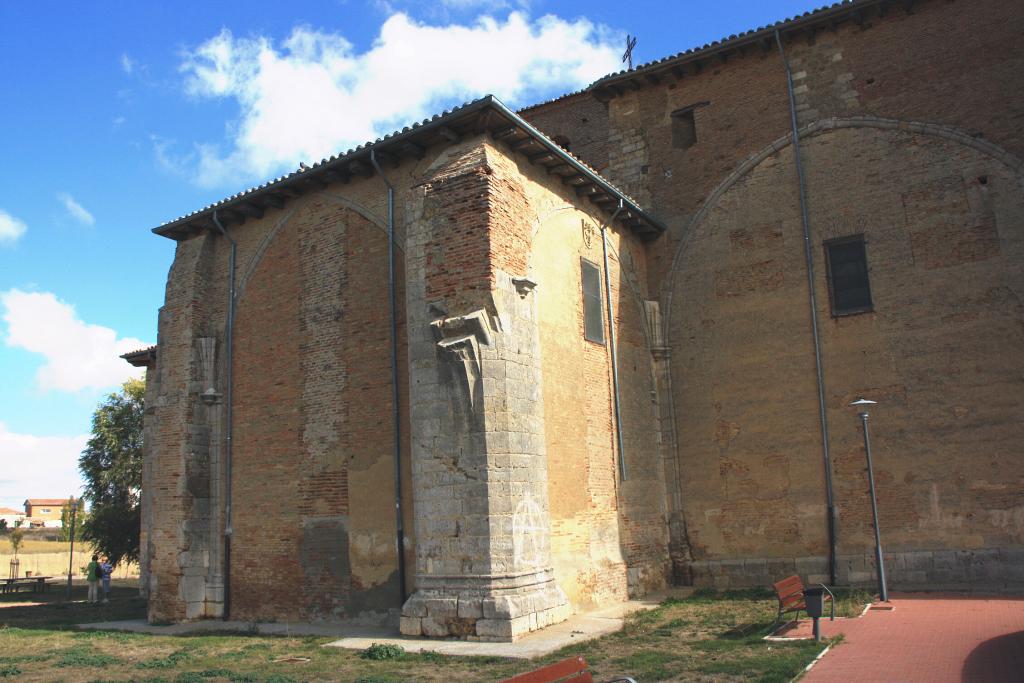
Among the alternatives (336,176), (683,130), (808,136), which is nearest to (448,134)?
(336,176)

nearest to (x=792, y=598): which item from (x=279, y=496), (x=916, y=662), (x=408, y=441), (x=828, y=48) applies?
(x=916, y=662)

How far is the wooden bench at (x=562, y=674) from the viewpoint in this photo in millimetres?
4723

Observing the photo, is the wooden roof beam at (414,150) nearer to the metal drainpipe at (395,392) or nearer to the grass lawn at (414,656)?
the metal drainpipe at (395,392)

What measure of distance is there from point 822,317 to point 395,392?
302 inches

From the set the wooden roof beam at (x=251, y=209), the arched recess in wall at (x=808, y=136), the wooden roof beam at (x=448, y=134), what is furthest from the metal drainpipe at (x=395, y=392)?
the arched recess in wall at (x=808, y=136)

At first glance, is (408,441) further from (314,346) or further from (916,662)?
(916,662)

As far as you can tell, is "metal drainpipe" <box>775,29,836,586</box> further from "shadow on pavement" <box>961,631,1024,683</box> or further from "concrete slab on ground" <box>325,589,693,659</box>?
"shadow on pavement" <box>961,631,1024,683</box>

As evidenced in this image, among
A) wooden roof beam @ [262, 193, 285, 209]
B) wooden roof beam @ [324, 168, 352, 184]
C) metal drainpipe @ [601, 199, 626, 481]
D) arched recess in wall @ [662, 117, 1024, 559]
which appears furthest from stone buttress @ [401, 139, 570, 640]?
arched recess in wall @ [662, 117, 1024, 559]

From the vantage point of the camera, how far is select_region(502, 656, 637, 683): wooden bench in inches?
186

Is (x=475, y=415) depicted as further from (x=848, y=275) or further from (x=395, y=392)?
(x=848, y=275)

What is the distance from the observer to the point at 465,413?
11.0 metres

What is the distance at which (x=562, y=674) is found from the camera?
4.91 metres

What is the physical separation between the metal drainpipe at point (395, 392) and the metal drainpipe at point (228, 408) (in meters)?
3.85

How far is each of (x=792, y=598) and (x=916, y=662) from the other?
2443mm
